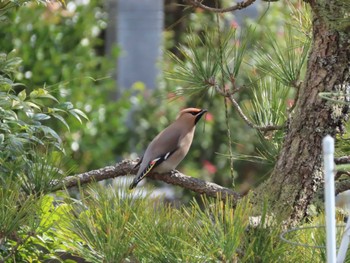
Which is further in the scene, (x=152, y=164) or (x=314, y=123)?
(x=152, y=164)

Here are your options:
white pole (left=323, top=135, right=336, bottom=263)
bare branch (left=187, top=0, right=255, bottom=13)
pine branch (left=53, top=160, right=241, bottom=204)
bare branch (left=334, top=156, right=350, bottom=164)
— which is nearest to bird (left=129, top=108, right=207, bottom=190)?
pine branch (left=53, top=160, right=241, bottom=204)

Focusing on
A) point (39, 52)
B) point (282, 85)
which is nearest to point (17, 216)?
point (282, 85)

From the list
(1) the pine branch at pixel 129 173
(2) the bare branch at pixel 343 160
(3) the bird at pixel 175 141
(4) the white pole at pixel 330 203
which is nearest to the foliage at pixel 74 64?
(3) the bird at pixel 175 141

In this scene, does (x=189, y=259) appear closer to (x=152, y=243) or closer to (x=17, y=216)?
(x=152, y=243)

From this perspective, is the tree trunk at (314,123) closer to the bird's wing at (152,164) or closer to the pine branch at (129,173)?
the pine branch at (129,173)

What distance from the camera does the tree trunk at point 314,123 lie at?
2.48m

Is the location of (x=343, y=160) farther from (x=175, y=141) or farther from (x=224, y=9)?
(x=175, y=141)

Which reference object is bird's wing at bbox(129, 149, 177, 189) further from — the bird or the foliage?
the foliage

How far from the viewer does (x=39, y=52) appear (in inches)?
217

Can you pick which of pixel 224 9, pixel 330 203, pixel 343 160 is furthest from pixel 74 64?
pixel 330 203

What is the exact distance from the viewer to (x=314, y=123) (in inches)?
98.6

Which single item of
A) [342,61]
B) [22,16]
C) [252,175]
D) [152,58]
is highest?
[342,61]

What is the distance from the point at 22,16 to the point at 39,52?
202 millimetres

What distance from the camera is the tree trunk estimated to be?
2482mm
